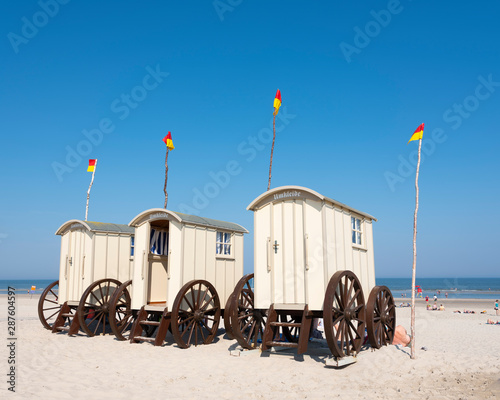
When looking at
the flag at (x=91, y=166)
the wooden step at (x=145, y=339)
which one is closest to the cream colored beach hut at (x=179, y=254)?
the wooden step at (x=145, y=339)

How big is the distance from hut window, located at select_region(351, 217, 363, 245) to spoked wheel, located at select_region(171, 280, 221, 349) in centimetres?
451

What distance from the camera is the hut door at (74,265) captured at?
15.0 metres

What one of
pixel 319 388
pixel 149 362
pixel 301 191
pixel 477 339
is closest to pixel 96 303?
pixel 149 362

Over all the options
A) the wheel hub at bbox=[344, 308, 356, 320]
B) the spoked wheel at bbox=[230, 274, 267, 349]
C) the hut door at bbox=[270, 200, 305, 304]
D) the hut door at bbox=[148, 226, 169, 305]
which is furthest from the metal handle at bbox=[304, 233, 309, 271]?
the hut door at bbox=[148, 226, 169, 305]

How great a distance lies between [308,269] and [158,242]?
22.1ft

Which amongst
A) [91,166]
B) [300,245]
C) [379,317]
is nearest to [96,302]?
[91,166]

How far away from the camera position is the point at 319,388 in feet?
24.4

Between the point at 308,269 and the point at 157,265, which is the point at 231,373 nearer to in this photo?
the point at 308,269

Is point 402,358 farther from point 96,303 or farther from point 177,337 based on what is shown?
point 96,303

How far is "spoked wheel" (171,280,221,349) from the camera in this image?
453 inches

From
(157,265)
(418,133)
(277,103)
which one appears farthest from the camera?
(277,103)

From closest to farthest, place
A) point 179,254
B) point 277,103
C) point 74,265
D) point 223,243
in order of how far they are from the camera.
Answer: point 179,254, point 223,243, point 277,103, point 74,265

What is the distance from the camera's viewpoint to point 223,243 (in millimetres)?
14078

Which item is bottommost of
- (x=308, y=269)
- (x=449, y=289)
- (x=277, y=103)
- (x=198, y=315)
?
(x=449, y=289)
